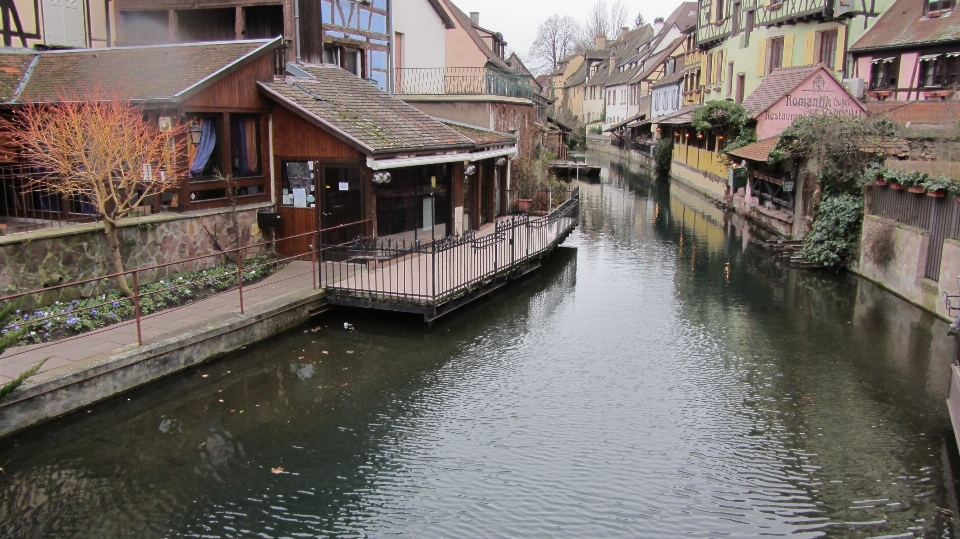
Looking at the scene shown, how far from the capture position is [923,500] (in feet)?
23.6

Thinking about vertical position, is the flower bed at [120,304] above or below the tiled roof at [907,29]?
below

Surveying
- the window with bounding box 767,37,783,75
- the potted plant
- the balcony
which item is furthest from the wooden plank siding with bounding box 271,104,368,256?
the window with bounding box 767,37,783,75

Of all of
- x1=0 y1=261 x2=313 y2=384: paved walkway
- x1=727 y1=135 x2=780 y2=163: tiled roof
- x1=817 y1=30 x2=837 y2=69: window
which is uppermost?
x1=817 y1=30 x2=837 y2=69: window

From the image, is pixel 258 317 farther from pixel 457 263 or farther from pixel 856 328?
pixel 856 328

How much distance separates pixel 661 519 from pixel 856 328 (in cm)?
817

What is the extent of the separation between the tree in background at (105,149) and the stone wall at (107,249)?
1.00 feet

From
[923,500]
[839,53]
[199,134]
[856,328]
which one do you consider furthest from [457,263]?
Result: [839,53]

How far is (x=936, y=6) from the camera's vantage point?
24938mm

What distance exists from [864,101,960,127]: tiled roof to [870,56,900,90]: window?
879mm

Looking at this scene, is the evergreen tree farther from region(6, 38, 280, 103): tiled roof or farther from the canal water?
region(6, 38, 280, 103): tiled roof

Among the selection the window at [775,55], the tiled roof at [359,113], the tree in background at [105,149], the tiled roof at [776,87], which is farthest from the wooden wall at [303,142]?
the window at [775,55]

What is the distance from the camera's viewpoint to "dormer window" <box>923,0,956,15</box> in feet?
80.4

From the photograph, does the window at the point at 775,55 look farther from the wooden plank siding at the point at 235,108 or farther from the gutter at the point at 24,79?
the gutter at the point at 24,79

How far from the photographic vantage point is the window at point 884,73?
84.0ft
